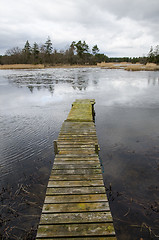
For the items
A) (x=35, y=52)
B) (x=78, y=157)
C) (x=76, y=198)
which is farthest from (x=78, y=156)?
(x=35, y=52)

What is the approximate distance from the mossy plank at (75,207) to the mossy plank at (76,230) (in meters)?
0.34

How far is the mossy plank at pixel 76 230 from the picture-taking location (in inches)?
118

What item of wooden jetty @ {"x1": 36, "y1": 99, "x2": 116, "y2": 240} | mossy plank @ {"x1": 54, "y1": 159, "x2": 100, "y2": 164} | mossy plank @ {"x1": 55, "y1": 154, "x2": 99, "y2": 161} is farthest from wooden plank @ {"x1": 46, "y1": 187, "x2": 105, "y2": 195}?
mossy plank @ {"x1": 55, "y1": 154, "x2": 99, "y2": 161}

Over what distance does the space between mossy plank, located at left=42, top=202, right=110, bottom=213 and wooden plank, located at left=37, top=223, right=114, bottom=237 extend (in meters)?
0.34

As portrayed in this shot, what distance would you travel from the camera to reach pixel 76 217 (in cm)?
334

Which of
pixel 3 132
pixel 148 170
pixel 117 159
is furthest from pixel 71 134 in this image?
pixel 3 132

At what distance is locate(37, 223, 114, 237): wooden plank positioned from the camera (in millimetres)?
3006

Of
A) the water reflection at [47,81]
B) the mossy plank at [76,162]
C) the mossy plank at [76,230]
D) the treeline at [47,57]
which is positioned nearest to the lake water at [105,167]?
the mossy plank at [76,162]

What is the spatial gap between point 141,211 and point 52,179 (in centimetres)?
293

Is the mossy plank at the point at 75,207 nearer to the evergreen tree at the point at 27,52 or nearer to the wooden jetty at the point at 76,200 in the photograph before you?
the wooden jetty at the point at 76,200

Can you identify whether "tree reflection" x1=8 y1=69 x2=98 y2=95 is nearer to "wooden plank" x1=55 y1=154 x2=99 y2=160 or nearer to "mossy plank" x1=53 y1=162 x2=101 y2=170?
"wooden plank" x1=55 y1=154 x2=99 y2=160

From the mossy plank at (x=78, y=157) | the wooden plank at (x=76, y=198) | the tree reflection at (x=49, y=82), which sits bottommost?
the wooden plank at (x=76, y=198)

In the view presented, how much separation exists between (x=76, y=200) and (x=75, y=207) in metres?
0.20

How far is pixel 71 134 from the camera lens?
7629 mm
